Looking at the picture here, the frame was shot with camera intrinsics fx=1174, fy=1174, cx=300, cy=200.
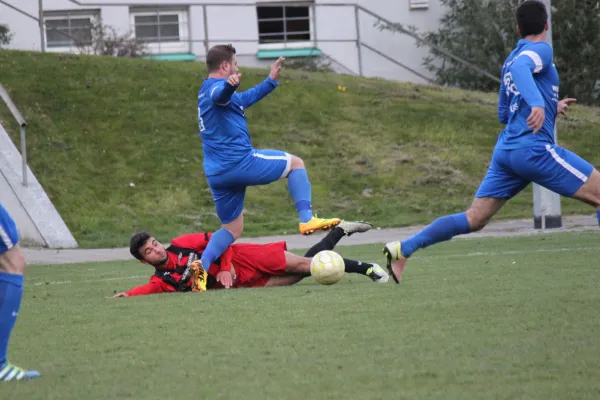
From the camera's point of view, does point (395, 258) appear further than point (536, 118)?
Yes

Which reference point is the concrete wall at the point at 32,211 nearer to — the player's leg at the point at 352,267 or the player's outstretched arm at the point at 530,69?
the player's leg at the point at 352,267

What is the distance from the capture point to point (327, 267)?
9.66 meters

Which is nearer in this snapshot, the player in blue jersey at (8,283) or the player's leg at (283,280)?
the player in blue jersey at (8,283)

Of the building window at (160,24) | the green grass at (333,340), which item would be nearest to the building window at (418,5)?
the building window at (160,24)

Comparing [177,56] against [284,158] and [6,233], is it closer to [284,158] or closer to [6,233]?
[284,158]

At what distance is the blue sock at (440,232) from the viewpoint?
28.9ft

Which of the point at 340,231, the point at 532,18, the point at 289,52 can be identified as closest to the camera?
the point at 532,18

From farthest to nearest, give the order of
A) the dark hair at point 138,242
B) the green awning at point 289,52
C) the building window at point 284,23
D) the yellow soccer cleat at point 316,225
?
1. the building window at point 284,23
2. the green awning at point 289,52
3. the yellow soccer cleat at point 316,225
4. the dark hair at point 138,242

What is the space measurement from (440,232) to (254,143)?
42.3ft

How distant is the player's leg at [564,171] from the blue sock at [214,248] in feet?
9.10

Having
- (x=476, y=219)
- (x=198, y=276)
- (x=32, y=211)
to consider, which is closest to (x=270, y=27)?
(x=32, y=211)

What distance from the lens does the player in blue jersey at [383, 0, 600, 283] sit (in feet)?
26.4

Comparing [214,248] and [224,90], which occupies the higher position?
[224,90]

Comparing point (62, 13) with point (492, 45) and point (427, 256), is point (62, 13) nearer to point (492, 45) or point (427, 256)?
point (492, 45)
